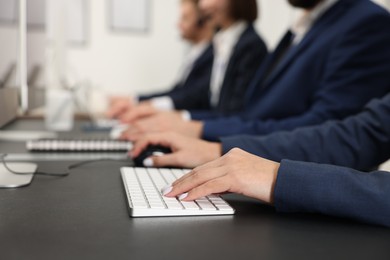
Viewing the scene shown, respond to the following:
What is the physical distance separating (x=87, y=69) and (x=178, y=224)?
3189 millimetres

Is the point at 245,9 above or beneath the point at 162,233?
above

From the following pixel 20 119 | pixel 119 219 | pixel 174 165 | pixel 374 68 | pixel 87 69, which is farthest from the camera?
pixel 87 69

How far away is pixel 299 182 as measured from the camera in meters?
0.67

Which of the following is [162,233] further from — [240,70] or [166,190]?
[240,70]

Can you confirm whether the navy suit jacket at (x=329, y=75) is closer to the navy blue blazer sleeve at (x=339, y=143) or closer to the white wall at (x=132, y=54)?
the navy blue blazer sleeve at (x=339, y=143)

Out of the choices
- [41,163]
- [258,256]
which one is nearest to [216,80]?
[41,163]

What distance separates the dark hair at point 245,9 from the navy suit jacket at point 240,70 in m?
0.12

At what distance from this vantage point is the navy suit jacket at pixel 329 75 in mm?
1233

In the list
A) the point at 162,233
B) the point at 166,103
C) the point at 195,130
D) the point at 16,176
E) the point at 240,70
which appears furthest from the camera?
the point at 166,103

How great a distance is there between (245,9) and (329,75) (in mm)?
996

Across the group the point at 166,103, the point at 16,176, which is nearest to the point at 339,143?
the point at 16,176

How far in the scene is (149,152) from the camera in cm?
102

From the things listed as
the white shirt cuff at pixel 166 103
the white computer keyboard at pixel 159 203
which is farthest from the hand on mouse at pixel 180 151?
the white shirt cuff at pixel 166 103

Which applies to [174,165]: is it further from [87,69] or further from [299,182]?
[87,69]
